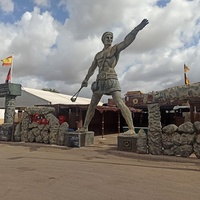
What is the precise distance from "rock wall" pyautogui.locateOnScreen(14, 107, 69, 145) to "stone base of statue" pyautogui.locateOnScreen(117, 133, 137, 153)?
2728 millimetres

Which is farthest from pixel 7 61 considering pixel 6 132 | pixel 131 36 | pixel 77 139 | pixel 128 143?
pixel 128 143

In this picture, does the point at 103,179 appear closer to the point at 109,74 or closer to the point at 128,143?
the point at 128,143

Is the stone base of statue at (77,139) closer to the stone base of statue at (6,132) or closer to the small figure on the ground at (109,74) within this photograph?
the small figure on the ground at (109,74)

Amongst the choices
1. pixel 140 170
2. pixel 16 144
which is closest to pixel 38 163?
pixel 140 170

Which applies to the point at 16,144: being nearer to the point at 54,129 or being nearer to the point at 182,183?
the point at 54,129

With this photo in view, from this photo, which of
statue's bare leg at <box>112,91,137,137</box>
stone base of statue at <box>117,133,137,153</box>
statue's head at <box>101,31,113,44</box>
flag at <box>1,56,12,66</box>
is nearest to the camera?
stone base of statue at <box>117,133,137,153</box>

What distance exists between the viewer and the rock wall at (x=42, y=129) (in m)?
9.78

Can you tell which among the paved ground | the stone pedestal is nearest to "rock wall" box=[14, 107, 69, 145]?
the stone pedestal

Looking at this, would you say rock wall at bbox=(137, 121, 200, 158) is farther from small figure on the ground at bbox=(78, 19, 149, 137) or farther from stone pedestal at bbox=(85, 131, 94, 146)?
stone pedestal at bbox=(85, 131, 94, 146)

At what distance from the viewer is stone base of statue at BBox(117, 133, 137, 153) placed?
303 inches

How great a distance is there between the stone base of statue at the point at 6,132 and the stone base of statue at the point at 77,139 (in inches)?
144

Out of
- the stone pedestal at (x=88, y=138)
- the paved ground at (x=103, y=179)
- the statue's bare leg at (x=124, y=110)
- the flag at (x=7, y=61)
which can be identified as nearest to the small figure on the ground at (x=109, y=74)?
the statue's bare leg at (x=124, y=110)

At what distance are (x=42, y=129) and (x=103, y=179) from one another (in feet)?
20.5

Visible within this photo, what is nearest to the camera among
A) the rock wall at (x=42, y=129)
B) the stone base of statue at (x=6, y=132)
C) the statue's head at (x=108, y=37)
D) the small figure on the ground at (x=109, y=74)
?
the small figure on the ground at (x=109, y=74)
